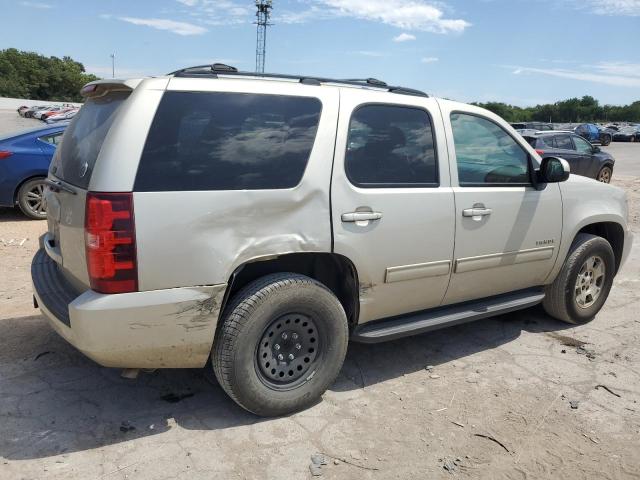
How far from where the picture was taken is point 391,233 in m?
3.50

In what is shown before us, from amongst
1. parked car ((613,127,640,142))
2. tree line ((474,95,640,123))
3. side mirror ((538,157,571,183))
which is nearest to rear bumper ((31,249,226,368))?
side mirror ((538,157,571,183))

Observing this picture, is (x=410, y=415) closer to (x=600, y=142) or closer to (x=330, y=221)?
(x=330, y=221)

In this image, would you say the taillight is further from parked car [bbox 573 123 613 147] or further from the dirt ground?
parked car [bbox 573 123 613 147]

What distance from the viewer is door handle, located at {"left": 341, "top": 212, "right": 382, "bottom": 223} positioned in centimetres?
331

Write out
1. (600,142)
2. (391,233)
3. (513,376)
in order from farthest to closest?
1. (600,142)
2. (513,376)
3. (391,233)

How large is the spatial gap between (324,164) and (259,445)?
63.5 inches

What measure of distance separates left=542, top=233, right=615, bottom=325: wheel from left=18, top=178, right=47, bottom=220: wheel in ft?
23.6

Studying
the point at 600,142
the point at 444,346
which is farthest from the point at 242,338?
the point at 600,142

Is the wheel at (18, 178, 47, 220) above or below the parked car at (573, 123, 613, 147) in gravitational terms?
below

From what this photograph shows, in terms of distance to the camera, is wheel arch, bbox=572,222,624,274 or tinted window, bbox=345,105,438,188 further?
wheel arch, bbox=572,222,624,274

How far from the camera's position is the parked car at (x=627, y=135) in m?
45.7

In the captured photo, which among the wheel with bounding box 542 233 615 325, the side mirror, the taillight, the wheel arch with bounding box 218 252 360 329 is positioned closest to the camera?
the taillight

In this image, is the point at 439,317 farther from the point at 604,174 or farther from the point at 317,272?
the point at 604,174

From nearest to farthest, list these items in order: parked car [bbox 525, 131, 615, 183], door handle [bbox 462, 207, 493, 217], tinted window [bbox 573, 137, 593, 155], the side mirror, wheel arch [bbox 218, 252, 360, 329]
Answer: wheel arch [bbox 218, 252, 360, 329] < door handle [bbox 462, 207, 493, 217] < the side mirror < parked car [bbox 525, 131, 615, 183] < tinted window [bbox 573, 137, 593, 155]
